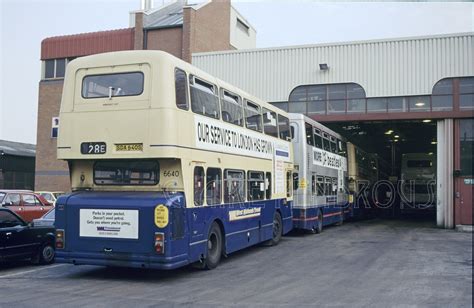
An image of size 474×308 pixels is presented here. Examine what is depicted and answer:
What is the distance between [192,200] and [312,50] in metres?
16.8

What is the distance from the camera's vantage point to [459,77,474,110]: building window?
23328mm

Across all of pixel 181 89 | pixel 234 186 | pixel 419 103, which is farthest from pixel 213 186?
pixel 419 103

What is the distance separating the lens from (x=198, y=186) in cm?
1098

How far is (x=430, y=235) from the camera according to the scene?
20.5m

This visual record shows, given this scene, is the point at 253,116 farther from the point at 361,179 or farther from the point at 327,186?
the point at 361,179

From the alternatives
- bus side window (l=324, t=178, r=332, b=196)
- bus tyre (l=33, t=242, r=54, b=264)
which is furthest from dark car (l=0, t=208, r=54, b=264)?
bus side window (l=324, t=178, r=332, b=196)

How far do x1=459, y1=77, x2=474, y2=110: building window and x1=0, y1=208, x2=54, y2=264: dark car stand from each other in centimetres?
1883

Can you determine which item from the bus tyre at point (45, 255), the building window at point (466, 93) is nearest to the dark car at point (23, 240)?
the bus tyre at point (45, 255)

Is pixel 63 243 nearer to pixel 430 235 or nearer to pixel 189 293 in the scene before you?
pixel 189 293

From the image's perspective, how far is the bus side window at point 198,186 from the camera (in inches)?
426

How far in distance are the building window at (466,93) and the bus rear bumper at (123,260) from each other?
1780cm

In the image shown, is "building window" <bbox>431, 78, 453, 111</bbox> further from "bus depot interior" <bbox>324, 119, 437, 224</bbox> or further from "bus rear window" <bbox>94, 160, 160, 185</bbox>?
"bus rear window" <bbox>94, 160, 160, 185</bbox>

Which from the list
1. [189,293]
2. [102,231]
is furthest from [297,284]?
[102,231]

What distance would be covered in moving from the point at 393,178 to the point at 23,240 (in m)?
34.6
